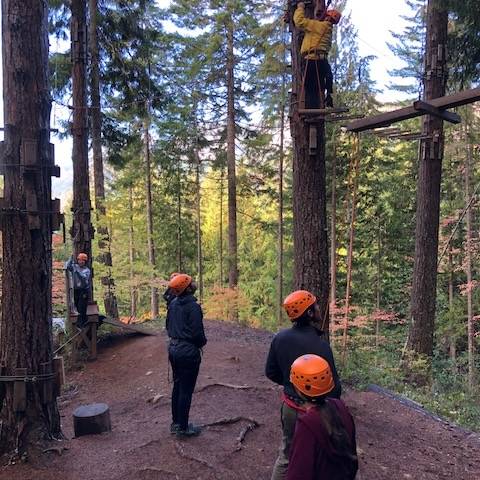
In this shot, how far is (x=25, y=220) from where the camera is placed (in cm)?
519

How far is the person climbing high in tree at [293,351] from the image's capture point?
3.60 meters

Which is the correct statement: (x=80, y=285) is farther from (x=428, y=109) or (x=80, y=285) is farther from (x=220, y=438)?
(x=428, y=109)

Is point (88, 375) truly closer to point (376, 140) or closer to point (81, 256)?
point (81, 256)

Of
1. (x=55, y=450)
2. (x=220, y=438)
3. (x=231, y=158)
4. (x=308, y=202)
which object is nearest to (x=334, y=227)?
(x=231, y=158)

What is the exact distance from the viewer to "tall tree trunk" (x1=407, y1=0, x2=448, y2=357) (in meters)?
9.97

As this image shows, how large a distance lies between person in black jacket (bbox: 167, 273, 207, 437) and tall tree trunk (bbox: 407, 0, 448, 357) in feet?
22.3

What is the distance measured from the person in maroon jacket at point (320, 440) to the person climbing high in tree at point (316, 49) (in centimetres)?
481

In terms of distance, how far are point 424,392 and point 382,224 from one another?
14975 millimetres

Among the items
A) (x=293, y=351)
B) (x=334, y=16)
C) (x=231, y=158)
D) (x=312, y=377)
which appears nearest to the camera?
(x=312, y=377)

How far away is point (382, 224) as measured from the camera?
23.3m

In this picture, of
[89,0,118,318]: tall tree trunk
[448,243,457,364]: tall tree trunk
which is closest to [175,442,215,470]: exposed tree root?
[89,0,118,318]: tall tree trunk

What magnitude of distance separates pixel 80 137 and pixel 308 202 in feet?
21.8

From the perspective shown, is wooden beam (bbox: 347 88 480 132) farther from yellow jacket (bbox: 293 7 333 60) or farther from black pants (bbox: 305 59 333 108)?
yellow jacket (bbox: 293 7 333 60)

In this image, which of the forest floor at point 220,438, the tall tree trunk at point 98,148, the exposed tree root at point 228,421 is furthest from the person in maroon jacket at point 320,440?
the tall tree trunk at point 98,148
